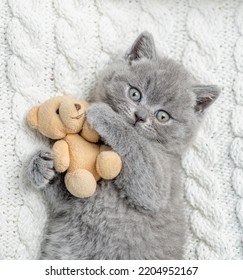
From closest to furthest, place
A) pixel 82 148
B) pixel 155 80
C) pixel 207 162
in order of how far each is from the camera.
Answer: pixel 82 148 < pixel 155 80 < pixel 207 162

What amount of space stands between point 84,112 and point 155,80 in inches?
9.8

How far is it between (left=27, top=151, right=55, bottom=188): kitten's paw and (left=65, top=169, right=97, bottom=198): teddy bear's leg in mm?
60

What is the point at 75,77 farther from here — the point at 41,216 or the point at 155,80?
the point at 41,216

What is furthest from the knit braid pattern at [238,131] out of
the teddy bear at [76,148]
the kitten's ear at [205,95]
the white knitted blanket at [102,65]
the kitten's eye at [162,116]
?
the teddy bear at [76,148]

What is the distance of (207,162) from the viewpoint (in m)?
1.57

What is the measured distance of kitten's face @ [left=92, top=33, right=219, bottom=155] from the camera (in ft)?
4.71

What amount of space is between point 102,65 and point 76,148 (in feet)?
1.15

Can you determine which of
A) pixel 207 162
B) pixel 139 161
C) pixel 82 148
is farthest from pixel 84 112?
pixel 207 162

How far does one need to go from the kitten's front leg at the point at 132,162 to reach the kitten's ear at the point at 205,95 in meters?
0.26

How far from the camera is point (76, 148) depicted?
1348 mm

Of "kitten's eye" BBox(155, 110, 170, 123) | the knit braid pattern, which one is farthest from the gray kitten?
the knit braid pattern

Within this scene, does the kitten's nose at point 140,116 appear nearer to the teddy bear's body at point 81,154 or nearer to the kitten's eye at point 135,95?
the kitten's eye at point 135,95

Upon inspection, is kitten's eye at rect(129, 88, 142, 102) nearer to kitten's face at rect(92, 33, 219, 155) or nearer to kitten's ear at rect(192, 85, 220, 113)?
kitten's face at rect(92, 33, 219, 155)

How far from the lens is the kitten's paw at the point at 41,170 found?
1.35 metres
